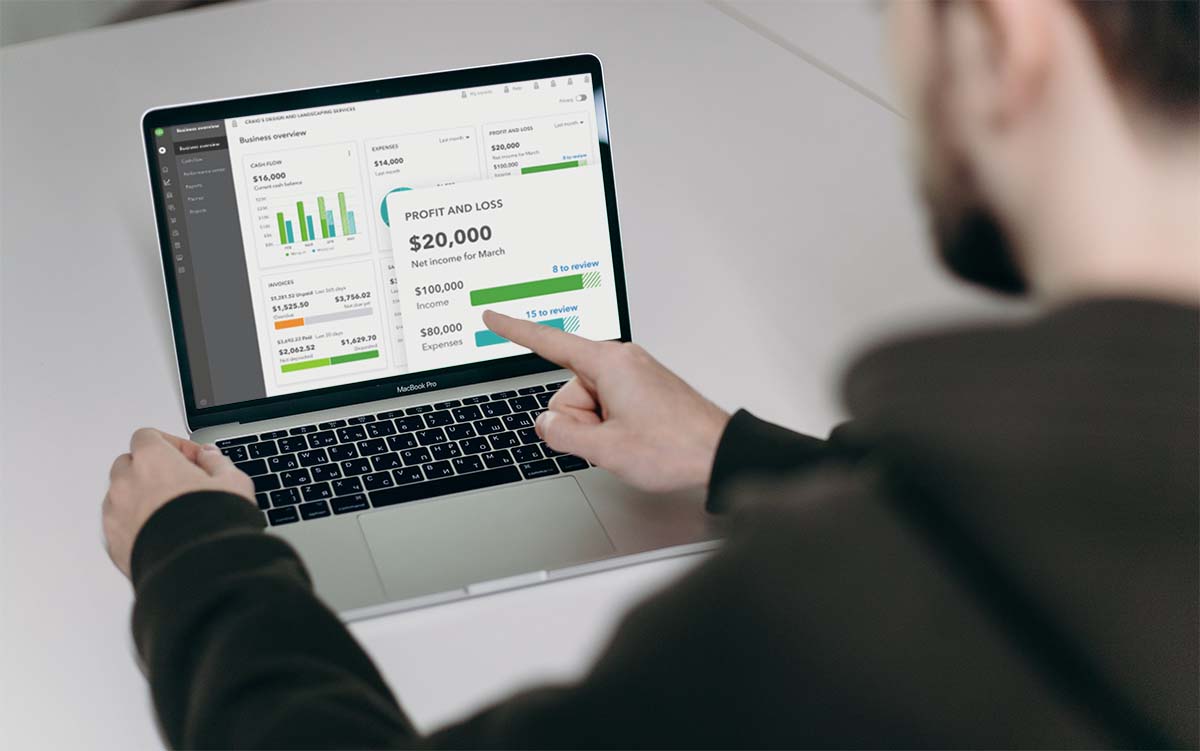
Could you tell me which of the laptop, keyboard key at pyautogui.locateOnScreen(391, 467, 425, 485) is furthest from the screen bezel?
keyboard key at pyautogui.locateOnScreen(391, 467, 425, 485)

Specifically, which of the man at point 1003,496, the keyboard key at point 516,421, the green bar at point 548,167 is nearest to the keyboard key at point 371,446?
the keyboard key at point 516,421

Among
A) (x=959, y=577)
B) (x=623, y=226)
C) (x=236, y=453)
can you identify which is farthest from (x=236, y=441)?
(x=959, y=577)

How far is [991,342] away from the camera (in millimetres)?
439

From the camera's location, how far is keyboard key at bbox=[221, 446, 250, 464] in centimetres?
92

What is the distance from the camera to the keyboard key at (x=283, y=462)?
92 centimetres

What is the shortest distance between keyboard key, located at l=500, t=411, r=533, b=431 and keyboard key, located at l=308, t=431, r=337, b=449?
0.48ft

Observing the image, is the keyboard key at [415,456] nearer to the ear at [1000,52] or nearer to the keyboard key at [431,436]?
the keyboard key at [431,436]

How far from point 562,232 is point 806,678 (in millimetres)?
664

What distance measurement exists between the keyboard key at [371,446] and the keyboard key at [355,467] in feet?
0.03

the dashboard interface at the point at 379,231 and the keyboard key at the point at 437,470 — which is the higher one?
the dashboard interface at the point at 379,231

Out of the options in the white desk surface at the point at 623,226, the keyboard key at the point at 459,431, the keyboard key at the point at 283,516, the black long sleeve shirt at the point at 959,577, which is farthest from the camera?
the keyboard key at the point at 459,431

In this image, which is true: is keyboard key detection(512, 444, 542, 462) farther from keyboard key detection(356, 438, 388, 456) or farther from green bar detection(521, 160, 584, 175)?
green bar detection(521, 160, 584, 175)

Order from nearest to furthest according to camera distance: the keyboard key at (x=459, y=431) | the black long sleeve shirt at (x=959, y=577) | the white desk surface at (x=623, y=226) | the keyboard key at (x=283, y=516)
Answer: the black long sleeve shirt at (x=959, y=577), the white desk surface at (x=623, y=226), the keyboard key at (x=283, y=516), the keyboard key at (x=459, y=431)

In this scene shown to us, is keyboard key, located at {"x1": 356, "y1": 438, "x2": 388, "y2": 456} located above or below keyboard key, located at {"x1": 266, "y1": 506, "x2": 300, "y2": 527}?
above
